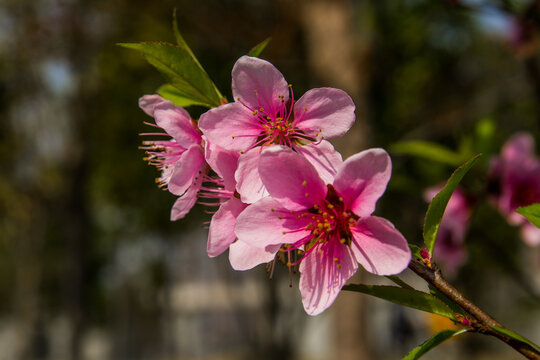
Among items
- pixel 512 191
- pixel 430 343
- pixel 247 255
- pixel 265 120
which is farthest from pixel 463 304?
pixel 512 191

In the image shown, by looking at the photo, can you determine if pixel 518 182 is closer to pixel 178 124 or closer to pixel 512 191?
pixel 512 191

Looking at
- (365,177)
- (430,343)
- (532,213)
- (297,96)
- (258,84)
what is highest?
(258,84)

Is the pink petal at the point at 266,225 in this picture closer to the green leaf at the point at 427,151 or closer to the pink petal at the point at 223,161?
the pink petal at the point at 223,161

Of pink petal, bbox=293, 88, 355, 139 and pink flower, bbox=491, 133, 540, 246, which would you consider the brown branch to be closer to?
pink petal, bbox=293, 88, 355, 139

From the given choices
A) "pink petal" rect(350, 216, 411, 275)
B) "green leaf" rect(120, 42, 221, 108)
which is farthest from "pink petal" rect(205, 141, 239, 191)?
"pink petal" rect(350, 216, 411, 275)

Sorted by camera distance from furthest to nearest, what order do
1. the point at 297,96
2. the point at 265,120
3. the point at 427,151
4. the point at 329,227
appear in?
the point at 297,96 → the point at 427,151 → the point at 265,120 → the point at 329,227

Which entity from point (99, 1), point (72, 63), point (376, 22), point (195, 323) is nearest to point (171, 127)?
point (376, 22)
